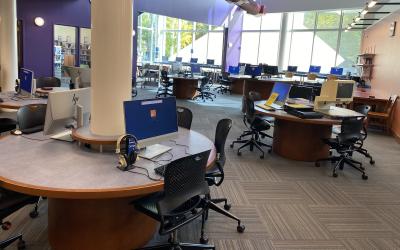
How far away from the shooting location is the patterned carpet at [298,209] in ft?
9.73

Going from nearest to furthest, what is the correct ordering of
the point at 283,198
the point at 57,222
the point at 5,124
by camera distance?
1. the point at 57,222
2. the point at 283,198
3. the point at 5,124

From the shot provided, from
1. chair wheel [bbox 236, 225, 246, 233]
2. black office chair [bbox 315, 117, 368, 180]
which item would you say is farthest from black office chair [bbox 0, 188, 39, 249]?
black office chair [bbox 315, 117, 368, 180]

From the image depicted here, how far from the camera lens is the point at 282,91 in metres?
5.68

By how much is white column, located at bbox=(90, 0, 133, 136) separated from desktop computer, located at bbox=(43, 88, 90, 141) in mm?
339

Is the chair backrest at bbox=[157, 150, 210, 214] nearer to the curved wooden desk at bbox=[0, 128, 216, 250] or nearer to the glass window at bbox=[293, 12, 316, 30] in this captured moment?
the curved wooden desk at bbox=[0, 128, 216, 250]

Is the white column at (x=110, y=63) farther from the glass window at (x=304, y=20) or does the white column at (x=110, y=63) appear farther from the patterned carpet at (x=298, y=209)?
the glass window at (x=304, y=20)

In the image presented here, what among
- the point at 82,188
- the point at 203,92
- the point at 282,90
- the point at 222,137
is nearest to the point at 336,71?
the point at 203,92

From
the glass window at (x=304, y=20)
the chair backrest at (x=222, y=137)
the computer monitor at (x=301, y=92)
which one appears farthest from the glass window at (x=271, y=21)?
the chair backrest at (x=222, y=137)

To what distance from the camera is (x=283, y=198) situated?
3.88 m

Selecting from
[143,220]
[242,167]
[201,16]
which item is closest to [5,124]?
[143,220]

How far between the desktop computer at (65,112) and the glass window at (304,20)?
14860 millimetres

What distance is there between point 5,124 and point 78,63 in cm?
667

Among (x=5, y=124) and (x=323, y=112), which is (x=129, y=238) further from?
(x=323, y=112)

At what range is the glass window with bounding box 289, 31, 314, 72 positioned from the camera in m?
16.1
